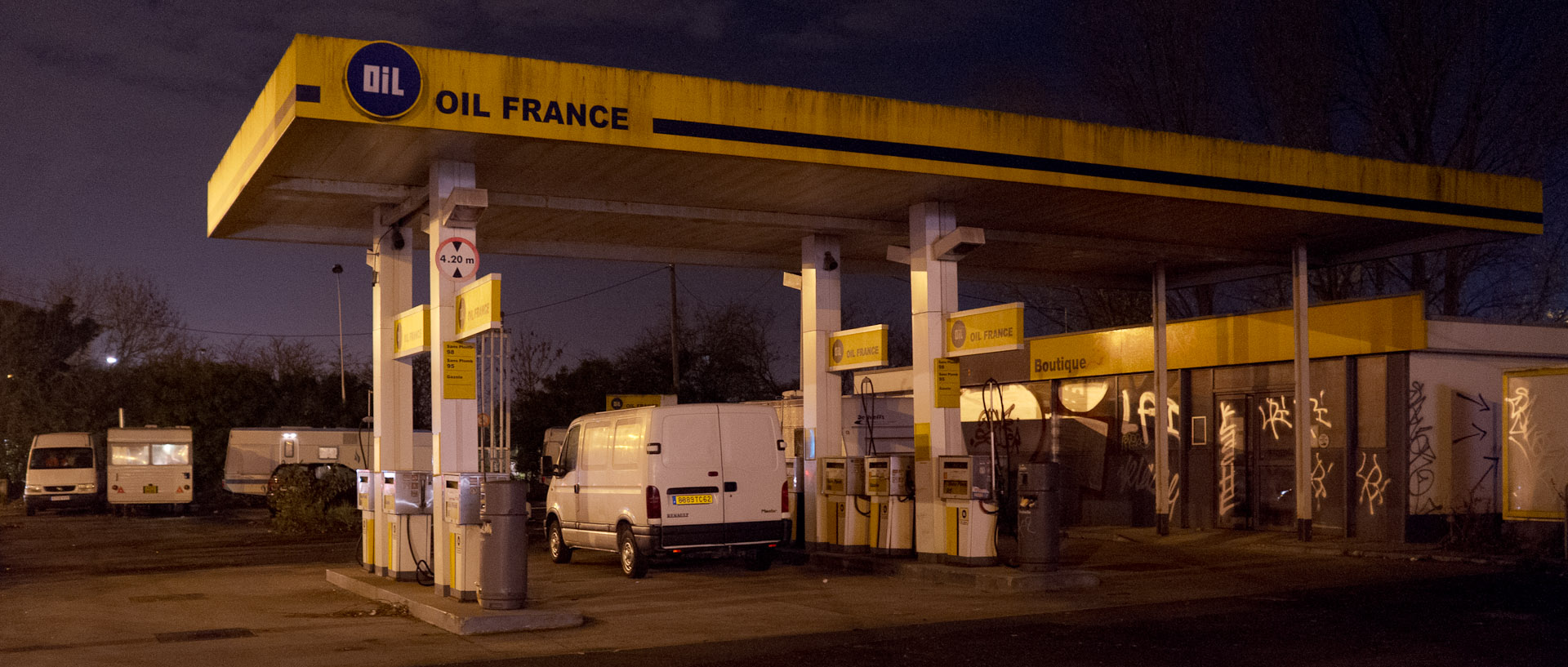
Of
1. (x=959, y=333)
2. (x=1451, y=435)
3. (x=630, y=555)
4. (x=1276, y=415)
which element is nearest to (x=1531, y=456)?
(x=1451, y=435)

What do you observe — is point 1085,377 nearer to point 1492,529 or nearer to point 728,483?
point 1492,529

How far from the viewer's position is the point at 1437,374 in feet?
58.7

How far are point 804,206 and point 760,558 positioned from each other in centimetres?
424

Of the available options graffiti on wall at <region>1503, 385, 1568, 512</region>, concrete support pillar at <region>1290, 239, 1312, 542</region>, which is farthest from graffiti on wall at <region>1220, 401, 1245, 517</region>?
graffiti on wall at <region>1503, 385, 1568, 512</region>

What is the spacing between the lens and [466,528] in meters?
11.3

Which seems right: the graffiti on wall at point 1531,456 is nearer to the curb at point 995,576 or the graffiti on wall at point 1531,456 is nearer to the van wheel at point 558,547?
the curb at point 995,576

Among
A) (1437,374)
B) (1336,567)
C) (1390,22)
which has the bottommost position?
(1336,567)

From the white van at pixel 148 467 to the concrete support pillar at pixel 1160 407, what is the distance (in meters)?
24.5

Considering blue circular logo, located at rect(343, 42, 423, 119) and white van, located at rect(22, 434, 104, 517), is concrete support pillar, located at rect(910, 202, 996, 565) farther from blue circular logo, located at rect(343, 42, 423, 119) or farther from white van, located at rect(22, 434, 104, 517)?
white van, located at rect(22, 434, 104, 517)

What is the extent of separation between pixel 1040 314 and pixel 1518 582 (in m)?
22.8

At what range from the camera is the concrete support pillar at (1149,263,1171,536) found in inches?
773

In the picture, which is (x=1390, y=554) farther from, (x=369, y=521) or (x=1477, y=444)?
(x=369, y=521)

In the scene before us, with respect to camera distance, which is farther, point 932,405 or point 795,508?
point 795,508

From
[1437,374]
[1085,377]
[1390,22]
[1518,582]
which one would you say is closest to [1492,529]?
[1437,374]
